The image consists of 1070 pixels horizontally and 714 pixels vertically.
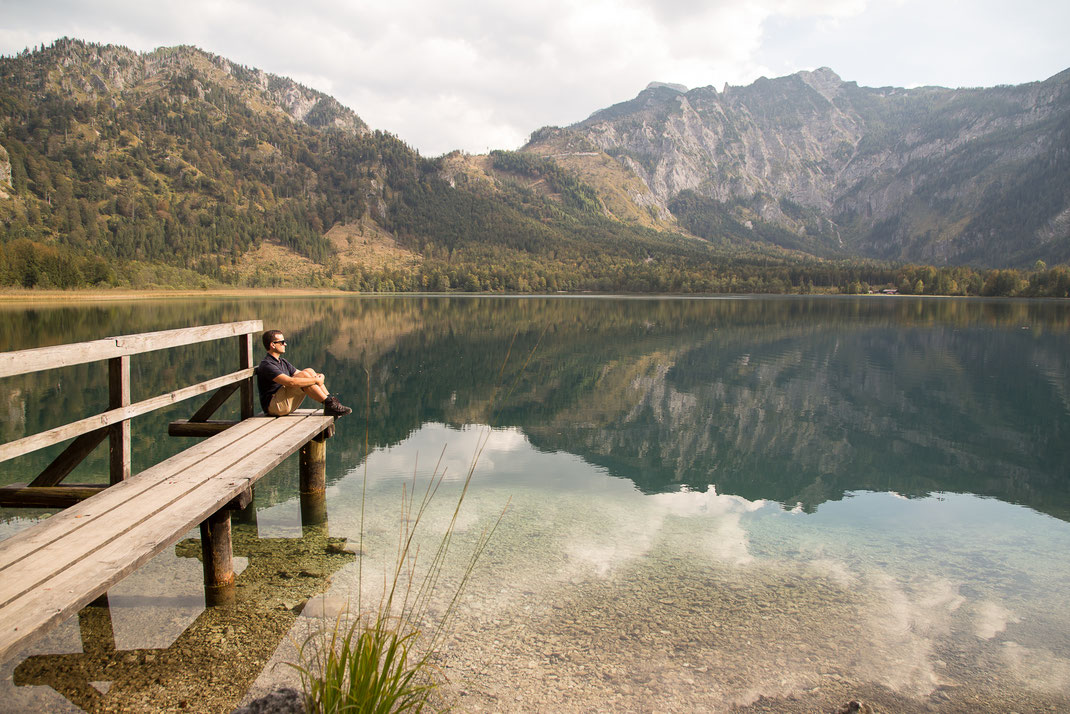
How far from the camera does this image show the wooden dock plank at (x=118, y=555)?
11.6ft

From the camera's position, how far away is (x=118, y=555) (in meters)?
4.50

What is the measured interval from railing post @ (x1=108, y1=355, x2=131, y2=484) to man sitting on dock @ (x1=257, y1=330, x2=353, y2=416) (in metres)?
2.78

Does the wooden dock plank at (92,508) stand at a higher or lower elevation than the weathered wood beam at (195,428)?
higher

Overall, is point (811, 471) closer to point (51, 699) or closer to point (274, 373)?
point (274, 373)

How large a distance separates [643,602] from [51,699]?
516cm

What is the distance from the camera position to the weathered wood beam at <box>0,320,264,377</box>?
4.95 meters

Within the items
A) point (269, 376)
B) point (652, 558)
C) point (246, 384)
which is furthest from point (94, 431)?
point (652, 558)

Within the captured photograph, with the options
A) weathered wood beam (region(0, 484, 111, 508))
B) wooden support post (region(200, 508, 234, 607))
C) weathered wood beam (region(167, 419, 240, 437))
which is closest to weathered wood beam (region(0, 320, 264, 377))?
weathered wood beam (region(0, 484, 111, 508))

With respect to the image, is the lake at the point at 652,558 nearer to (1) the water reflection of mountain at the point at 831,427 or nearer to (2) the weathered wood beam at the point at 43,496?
(1) the water reflection of mountain at the point at 831,427

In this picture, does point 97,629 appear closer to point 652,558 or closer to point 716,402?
point 652,558

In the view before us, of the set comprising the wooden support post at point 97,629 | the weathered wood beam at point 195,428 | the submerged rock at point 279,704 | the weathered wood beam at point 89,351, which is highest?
the weathered wood beam at point 89,351

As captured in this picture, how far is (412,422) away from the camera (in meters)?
17.2

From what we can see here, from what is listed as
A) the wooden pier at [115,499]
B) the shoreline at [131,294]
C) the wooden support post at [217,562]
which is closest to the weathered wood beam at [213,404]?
the wooden pier at [115,499]

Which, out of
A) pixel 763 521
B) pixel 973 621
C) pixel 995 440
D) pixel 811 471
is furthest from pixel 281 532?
pixel 995 440
